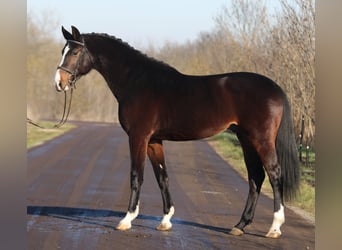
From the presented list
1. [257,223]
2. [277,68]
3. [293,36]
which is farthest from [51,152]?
[257,223]

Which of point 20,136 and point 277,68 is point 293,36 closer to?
point 277,68

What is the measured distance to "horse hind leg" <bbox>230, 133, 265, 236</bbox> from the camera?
6.32 meters

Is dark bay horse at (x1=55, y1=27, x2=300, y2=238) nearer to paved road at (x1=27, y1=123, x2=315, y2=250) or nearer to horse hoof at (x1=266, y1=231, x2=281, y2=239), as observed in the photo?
horse hoof at (x1=266, y1=231, x2=281, y2=239)

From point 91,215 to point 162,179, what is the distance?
133cm

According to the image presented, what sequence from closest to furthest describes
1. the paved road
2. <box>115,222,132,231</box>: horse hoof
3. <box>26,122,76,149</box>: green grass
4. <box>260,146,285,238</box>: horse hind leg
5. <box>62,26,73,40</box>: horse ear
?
<box>62,26,73,40</box>: horse ear → the paved road → <box>260,146,285,238</box>: horse hind leg → <box>115,222,132,231</box>: horse hoof → <box>26,122,76,149</box>: green grass

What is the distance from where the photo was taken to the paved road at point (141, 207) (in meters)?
5.98

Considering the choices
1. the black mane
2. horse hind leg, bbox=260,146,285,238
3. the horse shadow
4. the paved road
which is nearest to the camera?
the paved road

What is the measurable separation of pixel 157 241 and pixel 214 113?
4.31ft

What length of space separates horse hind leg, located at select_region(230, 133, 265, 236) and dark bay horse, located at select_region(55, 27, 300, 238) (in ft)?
0.04

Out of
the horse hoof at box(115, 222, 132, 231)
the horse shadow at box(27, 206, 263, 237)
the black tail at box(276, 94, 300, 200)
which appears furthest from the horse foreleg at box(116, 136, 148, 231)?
the black tail at box(276, 94, 300, 200)

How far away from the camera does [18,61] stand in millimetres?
2209

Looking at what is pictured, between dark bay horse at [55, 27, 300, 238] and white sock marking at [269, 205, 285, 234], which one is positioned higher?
dark bay horse at [55, 27, 300, 238]

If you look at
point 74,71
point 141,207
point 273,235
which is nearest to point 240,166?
point 141,207

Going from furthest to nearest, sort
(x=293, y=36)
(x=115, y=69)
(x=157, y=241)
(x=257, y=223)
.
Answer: (x=293, y=36), (x=257, y=223), (x=115, y=69), (x=157, y=241)
